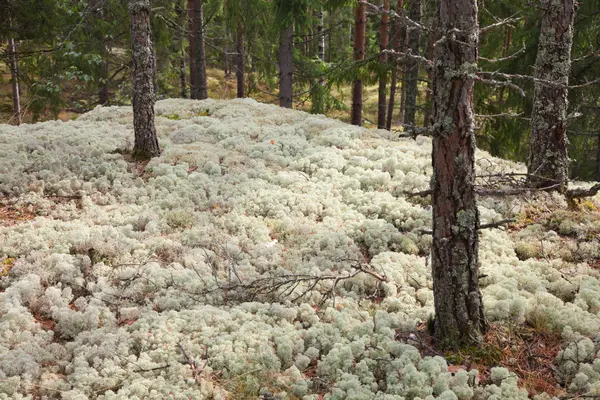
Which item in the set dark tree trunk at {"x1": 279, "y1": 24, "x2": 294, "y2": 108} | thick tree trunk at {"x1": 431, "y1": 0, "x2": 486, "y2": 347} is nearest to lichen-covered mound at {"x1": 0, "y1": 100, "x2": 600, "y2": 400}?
thick tree trunk at {"x1": 431, "y1": 0, "x2": 486, "y2": 347}

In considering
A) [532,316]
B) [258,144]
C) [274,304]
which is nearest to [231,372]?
[274,304]

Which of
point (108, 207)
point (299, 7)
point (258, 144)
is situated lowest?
point (108, 207)

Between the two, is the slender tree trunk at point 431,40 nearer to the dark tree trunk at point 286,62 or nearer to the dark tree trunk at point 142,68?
the dark tree trunk at point 286,62

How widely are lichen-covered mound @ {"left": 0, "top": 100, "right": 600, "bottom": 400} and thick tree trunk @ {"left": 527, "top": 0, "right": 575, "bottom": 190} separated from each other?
1.03 metres

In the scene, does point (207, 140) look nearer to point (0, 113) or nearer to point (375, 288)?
point (375, 288)

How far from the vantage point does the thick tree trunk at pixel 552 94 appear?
24.9 ft

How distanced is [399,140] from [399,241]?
5104 millimetres

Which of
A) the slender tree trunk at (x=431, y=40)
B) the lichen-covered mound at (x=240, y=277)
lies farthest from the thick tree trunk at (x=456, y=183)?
the lichen-covered mound at (x=240, y=277)

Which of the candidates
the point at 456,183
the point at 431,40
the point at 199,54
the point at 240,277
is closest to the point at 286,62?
the point at 199,54

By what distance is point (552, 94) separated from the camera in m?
7.91

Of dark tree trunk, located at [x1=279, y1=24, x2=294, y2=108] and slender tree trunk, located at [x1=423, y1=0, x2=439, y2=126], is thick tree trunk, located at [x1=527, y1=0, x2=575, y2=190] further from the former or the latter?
dark tree trunk, located at [x1=279, y1=24, x2=294, y2=108]

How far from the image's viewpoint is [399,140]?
11.9 meters

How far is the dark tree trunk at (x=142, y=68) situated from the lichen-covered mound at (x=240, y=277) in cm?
77

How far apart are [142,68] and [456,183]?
6.71m
